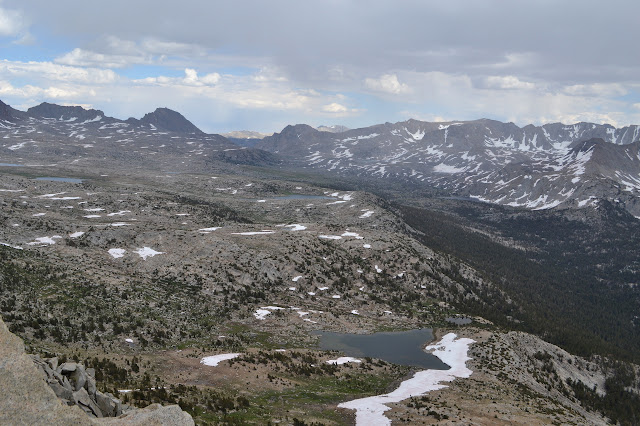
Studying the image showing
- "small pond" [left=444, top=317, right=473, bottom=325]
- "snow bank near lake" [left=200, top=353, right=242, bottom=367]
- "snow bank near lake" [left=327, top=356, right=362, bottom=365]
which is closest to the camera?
"snow bank near lake" [left=200, top=353, right=242, bottom=367]

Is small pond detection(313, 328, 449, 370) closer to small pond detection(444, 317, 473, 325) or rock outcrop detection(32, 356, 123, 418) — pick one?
small pond detection(444, 317, 473, 325)

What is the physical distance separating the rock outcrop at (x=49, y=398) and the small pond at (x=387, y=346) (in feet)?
171

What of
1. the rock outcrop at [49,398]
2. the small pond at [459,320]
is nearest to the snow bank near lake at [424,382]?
the small pond at [459,320]

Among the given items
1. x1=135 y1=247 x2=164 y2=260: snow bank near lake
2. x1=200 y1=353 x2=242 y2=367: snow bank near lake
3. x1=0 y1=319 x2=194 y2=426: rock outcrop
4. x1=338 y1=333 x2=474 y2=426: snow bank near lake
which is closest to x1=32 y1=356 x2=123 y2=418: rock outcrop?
x1=0 y1=319 x2=194 y2=426: rock outcrop

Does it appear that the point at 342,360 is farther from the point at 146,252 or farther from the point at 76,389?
the point at 146,252

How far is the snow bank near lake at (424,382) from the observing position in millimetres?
41875

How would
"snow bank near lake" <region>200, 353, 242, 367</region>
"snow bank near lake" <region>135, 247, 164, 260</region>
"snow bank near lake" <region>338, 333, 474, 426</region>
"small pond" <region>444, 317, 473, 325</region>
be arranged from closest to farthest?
"snow bank near lake" <region>338, 333, 474, 426</region> → "snow bank near lake" <region>200, 353, 242, 367</region> → "snow bank near lake" <region>135, 247, 164, 260</region> → "small pond" <region>444, 317, 473, 325</region>

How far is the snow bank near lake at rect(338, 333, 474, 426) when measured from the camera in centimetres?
4188

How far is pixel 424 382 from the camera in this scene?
188 ft

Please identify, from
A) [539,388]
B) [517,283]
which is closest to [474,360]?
[539,388]

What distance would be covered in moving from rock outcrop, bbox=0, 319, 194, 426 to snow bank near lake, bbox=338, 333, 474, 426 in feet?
78.4

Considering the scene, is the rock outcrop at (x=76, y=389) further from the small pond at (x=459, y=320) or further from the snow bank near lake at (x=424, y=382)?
the small pond at (x=459, y=320)

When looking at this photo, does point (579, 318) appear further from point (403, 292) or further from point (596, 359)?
point (403, 292)

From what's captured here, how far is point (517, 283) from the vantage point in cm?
19812
